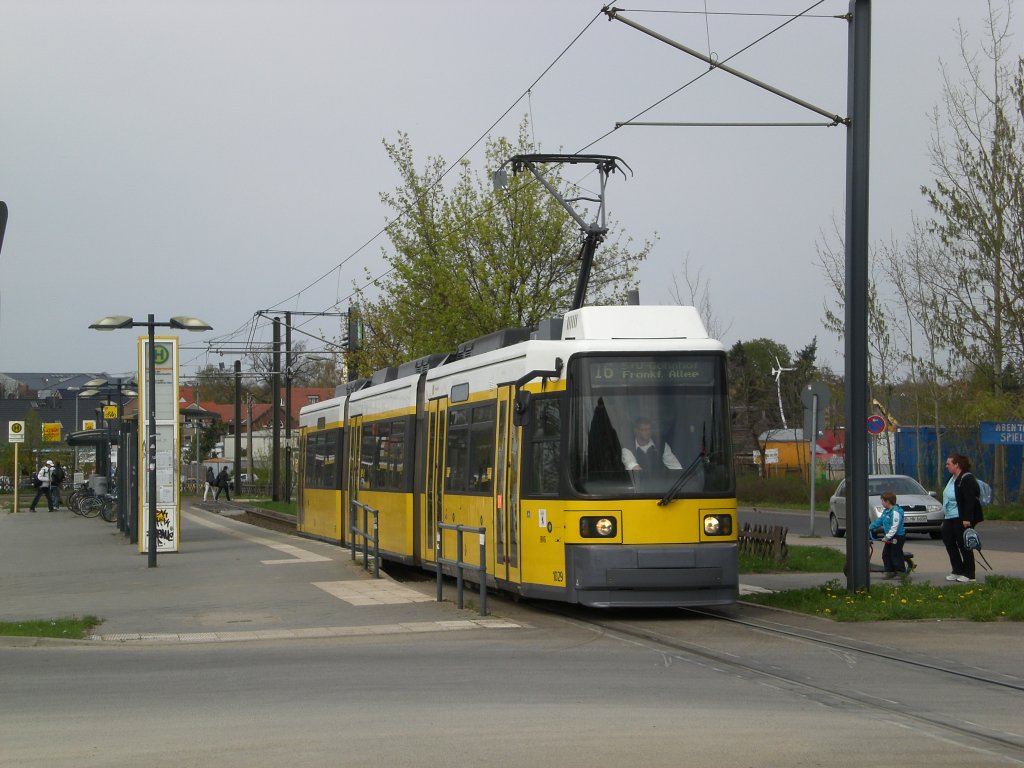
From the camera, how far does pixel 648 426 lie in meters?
14.1

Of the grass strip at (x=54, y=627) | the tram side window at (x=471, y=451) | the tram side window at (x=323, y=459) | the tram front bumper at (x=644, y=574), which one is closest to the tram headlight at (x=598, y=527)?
the tram front bumper at (x=644, y=574)

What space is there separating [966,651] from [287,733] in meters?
6.28

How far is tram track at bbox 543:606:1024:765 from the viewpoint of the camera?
27.1ft

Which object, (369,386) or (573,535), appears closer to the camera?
(573,535)

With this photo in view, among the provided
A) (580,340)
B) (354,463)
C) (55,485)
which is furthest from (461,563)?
(55,485)

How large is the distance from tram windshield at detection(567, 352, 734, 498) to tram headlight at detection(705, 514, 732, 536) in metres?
0.25

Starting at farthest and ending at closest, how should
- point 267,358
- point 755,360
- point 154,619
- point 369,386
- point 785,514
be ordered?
point 755,360 < point 267,358 < point 785,514 < point 369,386 < point 154,619

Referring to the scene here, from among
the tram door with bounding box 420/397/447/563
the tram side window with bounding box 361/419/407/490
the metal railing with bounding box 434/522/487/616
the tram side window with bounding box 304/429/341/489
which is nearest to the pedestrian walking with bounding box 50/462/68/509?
the tram side window with bounding box 304/429/341/489

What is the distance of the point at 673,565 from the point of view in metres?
13.7

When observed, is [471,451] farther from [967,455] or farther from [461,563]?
[967,455]

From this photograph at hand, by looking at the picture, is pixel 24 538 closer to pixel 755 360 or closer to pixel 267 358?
pixel 267 358

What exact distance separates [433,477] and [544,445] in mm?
4711

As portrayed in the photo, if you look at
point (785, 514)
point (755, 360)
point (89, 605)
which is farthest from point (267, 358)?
point (89, 605)

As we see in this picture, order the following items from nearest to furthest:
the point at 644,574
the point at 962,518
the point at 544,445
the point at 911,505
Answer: the point at 644,574
the point at 544,445
the point at 962,518
the point at 911,505
